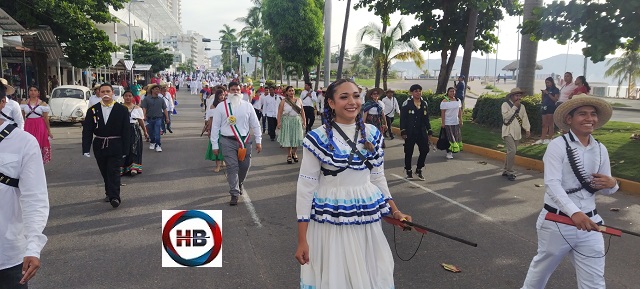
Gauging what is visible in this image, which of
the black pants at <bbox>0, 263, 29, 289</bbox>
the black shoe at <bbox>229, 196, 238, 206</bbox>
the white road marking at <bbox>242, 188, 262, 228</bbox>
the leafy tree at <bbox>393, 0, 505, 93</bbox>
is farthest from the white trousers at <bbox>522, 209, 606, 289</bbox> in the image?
the leafy tree at <bbox>393, 0, 505, 93</bbox>

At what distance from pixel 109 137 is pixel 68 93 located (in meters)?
15.8

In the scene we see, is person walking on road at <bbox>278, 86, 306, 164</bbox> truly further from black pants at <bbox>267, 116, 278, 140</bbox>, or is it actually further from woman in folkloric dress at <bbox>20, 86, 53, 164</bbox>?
woman in folkloric dress at <bbox>20, 86, 53, 164</bbox>

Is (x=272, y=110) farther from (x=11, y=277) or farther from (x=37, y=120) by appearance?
(x=11, y=277)

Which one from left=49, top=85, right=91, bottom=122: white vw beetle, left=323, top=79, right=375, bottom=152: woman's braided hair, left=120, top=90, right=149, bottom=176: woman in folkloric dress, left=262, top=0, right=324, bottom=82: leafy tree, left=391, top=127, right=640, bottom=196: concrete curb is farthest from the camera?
left=262, top=0, right=324, bottom=82: leafy tree

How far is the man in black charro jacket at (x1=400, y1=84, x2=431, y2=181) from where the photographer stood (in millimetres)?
9602

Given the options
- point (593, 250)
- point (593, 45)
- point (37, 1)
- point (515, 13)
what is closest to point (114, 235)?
point (593, 250)

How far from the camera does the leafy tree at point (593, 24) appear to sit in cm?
1020

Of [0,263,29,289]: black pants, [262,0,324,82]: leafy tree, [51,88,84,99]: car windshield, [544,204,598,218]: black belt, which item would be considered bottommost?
[0,263,29,289]: black pants

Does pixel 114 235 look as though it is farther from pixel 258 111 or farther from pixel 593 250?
pixel 258 111

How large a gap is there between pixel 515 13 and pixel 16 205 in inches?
812

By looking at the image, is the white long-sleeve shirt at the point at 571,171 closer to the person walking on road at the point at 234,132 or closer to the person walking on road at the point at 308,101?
the person walking on road at the point at 234,132

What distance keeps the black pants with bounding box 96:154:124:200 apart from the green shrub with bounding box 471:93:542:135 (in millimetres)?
10513

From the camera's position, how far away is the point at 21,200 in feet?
8.71

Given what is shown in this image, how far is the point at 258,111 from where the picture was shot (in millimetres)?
18906
